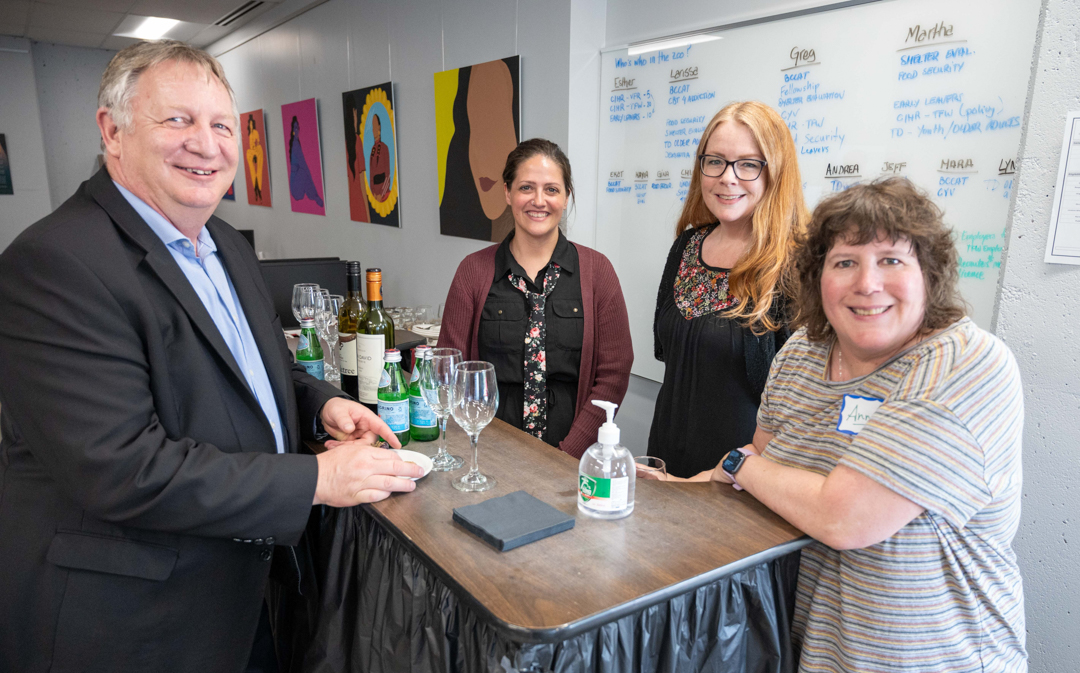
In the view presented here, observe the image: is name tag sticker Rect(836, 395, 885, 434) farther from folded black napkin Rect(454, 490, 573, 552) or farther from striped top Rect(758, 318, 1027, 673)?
folded black napkin Rect(454, 490, 573, 552)

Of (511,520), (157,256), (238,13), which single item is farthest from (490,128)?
(238,13)

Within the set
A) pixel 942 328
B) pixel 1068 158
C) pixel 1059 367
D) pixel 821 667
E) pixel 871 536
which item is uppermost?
pixel 1068 158

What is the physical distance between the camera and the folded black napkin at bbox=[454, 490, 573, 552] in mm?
1101

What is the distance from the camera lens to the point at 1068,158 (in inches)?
64.2

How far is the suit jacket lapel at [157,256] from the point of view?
118 centimetres

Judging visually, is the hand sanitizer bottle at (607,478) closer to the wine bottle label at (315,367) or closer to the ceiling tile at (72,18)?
the wine bottle label at (315,367)

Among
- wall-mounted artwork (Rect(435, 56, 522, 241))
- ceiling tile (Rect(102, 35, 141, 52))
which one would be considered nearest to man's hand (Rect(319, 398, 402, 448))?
wall-mounted artwork (Rect(435, 56, 522, 241))

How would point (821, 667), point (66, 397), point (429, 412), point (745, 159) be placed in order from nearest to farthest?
point (66, 397) < point (821, 667) < point (429, 412) < point (745, 159)

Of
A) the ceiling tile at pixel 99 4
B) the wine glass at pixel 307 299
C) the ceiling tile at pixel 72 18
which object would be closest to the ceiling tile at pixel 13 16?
the ceiling tile at pixel 72 18

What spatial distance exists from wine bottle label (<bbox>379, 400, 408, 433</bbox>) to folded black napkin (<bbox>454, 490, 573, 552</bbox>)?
37 centimetres

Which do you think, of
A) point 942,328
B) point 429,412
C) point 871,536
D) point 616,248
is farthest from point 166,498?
point 616,248

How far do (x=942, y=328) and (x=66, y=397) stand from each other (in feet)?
4.84

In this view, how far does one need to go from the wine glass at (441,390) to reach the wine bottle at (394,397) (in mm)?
68

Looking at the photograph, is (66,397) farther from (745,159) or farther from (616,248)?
(616,248)
